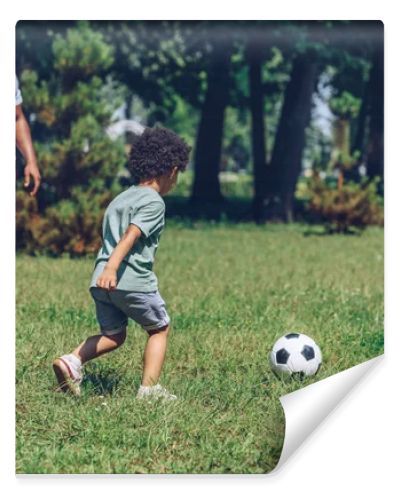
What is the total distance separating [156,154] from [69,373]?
131 centimetres

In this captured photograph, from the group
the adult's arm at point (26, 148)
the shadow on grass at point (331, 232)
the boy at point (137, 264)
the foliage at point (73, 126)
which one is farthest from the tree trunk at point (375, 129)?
the boy at point (137, 264)

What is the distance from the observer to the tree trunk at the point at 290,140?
19.5 metres

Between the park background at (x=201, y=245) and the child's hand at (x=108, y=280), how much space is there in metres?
0.64

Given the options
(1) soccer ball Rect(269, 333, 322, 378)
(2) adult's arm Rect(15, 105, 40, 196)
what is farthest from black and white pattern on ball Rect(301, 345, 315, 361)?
(2) adult's arm Rect(15, 105, 40, 196)

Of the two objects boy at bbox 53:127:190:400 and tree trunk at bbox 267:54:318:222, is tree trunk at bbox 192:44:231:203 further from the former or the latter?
boy at bbox 53:127:190:400

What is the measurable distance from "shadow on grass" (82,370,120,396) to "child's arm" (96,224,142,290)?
2.24ft

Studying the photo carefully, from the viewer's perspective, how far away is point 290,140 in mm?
19891

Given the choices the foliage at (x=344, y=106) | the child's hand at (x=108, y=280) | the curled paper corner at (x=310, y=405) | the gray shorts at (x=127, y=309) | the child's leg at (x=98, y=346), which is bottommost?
the curled paper corner at (x=310, y=405)

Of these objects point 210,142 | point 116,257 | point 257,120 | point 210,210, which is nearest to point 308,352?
point 116,257

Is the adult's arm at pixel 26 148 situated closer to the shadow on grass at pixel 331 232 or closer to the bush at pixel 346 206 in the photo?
the shadow on grass at pixel 331 232

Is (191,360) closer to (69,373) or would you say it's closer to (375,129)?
(69,373)

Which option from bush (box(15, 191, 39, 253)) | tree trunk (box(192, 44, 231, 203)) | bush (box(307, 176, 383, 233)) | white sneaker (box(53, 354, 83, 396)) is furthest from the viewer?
tree trunk (box(192, 44, 231, 203))

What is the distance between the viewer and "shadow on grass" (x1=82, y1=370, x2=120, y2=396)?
546cm
